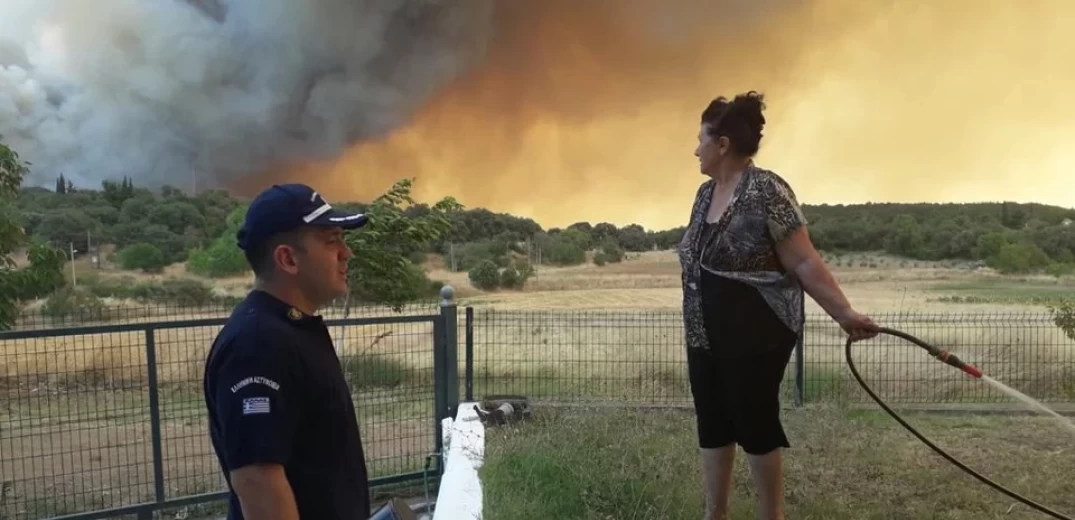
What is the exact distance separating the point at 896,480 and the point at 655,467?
1.60 m

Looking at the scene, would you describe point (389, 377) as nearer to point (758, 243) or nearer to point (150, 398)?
point (150, 398)

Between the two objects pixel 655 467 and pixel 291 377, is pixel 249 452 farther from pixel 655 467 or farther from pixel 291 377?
pixel 655 467

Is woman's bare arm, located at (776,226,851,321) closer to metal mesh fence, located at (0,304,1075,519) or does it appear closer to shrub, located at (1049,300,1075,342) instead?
metal mesh fence, located at (0,304,1075,519)

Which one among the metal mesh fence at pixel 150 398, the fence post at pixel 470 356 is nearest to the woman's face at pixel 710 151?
the metal mesh fence at pixel 150 398

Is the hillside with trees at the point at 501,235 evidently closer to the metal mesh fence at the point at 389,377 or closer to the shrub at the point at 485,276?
the shrub at the point at 485,276

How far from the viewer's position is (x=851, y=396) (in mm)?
6805

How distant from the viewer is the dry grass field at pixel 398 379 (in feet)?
18.5

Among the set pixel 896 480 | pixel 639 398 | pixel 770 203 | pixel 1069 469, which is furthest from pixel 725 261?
pixel 639 398

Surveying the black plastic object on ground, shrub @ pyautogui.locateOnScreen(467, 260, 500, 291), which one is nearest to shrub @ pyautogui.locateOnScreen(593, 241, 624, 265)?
shrub @ pyautogui.locateOnScreen(467, 260, 500, 291)

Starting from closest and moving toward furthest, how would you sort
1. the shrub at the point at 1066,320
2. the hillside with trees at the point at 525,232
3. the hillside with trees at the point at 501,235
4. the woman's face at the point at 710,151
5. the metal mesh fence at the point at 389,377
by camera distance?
the woman's face at the point at 710,151
the metal mesh fence at the point at 389,377
the shrub at the point at 1066,320
the hillside with trees at the point at 501,235
the hillside with trees at the point at 525,232

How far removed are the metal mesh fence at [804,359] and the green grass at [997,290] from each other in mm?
6908

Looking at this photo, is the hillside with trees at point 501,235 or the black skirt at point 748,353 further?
the hillside with trees at point 501,235

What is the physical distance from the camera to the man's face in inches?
59.7

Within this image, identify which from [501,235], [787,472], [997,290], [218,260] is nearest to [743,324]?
[787,472]
